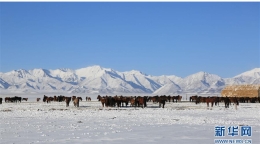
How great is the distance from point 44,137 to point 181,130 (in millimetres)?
5622

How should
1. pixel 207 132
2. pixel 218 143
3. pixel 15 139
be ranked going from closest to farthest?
pixel 218 143 < pixel 15 139 < pixel 207 132

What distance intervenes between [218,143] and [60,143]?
16.4ft

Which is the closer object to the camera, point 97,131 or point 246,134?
point 246,134

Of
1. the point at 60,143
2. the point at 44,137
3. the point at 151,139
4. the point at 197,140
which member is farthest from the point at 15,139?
the point at 197,140

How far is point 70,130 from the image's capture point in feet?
53.9

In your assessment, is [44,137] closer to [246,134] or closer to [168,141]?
[168,141]

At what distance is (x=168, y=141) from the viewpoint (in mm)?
13211

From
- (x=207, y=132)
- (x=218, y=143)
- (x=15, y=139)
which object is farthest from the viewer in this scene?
(x=207, y=132)

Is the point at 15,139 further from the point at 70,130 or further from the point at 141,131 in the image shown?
the point at 141,131

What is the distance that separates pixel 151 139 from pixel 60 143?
3.07 metres

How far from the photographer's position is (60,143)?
12797 millimetres

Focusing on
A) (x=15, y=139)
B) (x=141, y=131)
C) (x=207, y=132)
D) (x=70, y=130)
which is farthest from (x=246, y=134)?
(x=15, y=139)

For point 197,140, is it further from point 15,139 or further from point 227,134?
point 15,139

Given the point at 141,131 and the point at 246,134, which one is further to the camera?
the point at 141,131
